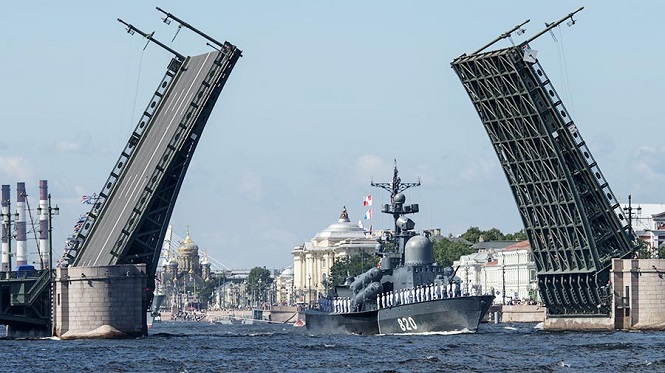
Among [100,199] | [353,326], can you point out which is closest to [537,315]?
[353,326]

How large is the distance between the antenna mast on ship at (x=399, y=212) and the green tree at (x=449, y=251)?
74.1m

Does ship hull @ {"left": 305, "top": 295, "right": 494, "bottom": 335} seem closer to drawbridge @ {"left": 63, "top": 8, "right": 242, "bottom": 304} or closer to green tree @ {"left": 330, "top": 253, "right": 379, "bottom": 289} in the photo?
drawbridge @ {"left": 63, "top": 8, "right": 242, "bottom": 304}

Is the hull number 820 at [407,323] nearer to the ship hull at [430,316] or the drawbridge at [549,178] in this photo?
the ship hull at [430,316]

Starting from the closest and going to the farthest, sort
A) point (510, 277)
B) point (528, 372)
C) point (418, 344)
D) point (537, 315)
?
1. point (528, 372)
2. point (418, 344)
3. point (537, 315)
4. point (510, 277)

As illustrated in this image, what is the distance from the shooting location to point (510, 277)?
5635 inches

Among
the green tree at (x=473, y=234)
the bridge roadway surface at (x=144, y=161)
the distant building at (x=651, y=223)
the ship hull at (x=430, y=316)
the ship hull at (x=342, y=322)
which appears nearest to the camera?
the bridge roadway surface at (x=144, y=161)

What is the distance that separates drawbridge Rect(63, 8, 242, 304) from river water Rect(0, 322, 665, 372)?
11.3 feet

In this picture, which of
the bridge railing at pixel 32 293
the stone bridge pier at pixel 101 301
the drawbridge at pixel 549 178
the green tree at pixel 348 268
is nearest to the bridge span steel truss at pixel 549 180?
the drawbridge at pixel 549 178

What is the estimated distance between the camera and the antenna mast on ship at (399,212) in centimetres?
7362

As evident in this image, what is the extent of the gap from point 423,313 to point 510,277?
245 ft

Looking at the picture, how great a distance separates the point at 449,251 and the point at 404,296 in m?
83.0

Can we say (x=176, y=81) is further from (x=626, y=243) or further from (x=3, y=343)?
(x=626, y=243)

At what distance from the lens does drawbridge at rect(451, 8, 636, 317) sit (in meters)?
66.9

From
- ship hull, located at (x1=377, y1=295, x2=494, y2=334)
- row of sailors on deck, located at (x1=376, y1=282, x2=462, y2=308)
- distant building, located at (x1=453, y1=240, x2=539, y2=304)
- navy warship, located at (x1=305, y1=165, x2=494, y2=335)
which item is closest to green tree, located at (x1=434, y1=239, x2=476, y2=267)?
distant building, located at (x1=453, y1=240, x2=539, y2=304)
